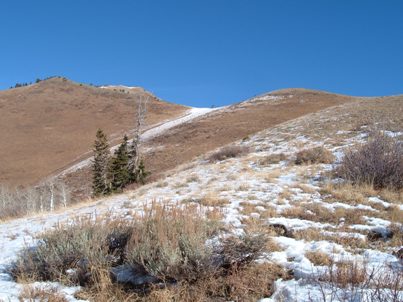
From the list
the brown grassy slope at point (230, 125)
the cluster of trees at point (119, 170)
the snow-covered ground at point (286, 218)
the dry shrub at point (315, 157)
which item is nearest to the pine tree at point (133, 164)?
the cluster of trees at point (119, 170)

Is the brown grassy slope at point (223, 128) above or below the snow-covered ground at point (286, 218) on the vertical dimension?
above

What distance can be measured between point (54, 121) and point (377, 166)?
7596 cm

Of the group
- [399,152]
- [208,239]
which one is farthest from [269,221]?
[399,152]

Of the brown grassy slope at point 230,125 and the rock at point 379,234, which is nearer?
the rock at point 379,234

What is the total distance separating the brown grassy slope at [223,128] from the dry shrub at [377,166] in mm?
21535

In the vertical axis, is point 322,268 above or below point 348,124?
below

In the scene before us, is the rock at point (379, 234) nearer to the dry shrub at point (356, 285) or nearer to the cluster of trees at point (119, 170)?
the dry shrub at point (356, 285)

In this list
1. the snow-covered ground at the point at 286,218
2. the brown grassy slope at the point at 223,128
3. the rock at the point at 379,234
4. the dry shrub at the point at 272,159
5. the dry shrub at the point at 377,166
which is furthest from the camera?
the brown grassy slope at the point at 223,128

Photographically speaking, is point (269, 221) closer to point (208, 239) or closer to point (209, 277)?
point (208, 239)

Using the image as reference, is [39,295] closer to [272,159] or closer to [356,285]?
[356,285]

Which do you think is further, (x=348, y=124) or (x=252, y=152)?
(x=348, y=124)

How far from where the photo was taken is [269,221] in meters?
6.27

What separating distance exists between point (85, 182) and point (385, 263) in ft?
124

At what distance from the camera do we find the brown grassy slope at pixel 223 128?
1511 inches
